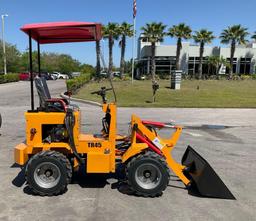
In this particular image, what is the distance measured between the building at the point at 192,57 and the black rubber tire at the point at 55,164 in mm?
48037

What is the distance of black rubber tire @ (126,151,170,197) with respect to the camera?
457 cm

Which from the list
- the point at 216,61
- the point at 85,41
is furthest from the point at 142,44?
the point at 85,41

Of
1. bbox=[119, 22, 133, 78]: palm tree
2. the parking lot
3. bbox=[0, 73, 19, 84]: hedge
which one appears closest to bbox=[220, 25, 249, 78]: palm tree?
bbox=[119, 22, 133, 78]: palm tree

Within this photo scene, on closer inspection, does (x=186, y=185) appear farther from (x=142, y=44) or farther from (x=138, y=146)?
(x=142, y=44)

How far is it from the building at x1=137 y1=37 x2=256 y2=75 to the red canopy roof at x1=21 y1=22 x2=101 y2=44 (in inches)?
1831

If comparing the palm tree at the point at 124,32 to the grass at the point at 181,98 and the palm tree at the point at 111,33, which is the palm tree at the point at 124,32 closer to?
the palm tree at the point at 111,33

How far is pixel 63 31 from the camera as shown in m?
5.21

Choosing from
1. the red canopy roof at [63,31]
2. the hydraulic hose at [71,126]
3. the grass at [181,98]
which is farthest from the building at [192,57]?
the hydraulic hose at [71,126]

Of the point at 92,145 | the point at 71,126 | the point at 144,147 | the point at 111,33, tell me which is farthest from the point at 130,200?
the point at 111,33

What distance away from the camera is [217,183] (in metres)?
4.66

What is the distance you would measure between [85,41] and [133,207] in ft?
10.6

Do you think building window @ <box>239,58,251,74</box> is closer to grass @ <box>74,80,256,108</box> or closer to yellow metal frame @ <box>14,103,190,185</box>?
grass @ <box>74,80,256,108</box>

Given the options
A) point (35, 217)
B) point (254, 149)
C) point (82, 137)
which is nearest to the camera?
point (35, 217)

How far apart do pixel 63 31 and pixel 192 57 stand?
49.2 metres
